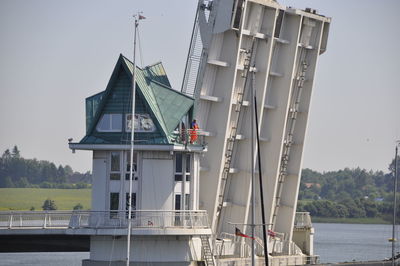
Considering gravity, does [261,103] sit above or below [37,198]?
above

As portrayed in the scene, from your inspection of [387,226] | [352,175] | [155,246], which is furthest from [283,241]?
[352,175]

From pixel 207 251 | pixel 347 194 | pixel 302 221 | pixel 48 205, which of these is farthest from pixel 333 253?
pixel 347 194

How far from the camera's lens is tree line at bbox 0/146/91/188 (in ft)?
Result: 358

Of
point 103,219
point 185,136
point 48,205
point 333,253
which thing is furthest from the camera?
point 333,253

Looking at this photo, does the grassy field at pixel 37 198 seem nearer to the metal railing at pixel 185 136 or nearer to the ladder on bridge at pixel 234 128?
the ladder on bridge at pixel 234 128

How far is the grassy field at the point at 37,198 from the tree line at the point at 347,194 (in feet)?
156

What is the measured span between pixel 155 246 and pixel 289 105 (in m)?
16.5

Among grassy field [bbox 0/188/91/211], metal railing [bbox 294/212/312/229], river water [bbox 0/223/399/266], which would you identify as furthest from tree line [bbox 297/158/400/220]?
metal railing [bbox 294/212/312/229]

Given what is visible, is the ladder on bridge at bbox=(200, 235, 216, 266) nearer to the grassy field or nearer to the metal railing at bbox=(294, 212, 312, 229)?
the metal railing at bbox=(294, 212, 312, 229)

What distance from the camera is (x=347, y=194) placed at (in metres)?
177

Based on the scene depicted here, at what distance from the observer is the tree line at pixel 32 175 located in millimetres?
108975

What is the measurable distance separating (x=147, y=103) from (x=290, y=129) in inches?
644

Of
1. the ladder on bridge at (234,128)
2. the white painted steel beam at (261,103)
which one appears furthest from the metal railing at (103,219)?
the ladder on bridge at (234,128)

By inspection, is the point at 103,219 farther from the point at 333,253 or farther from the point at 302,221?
the point at 333,253
